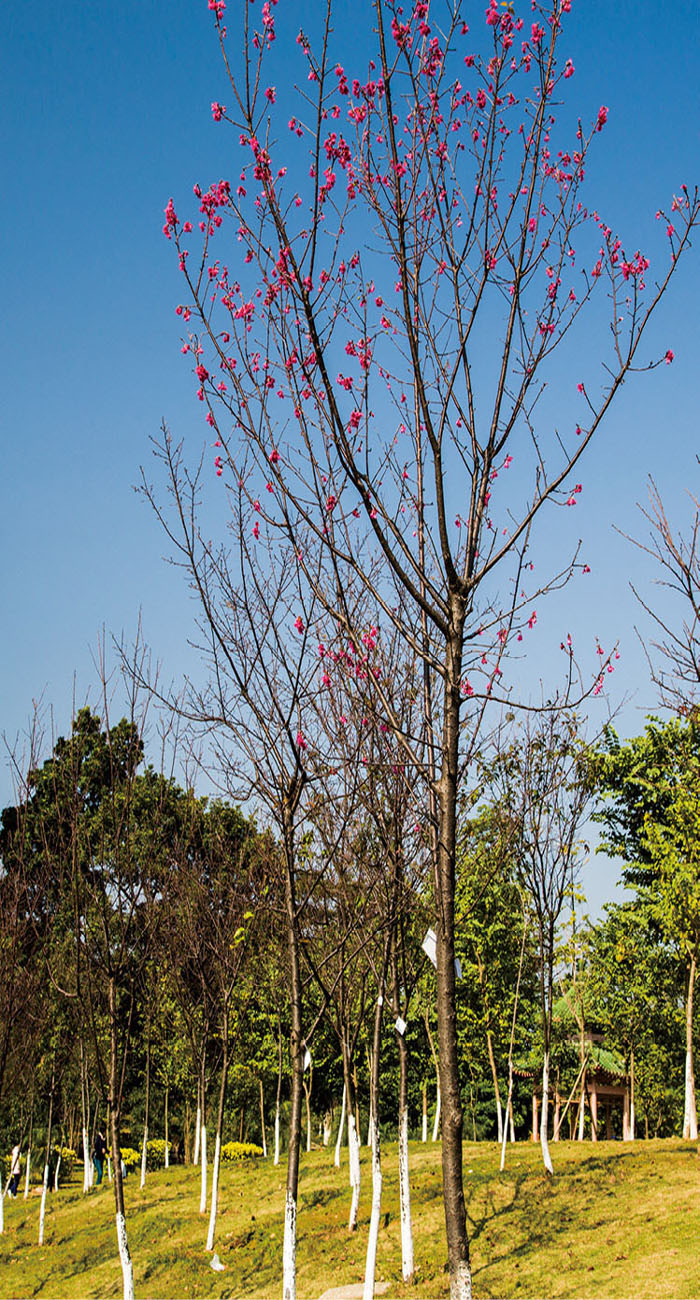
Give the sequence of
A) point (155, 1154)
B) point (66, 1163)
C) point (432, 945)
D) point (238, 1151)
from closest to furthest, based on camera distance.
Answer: point (432, 945) → point (238, 1151) → point (155, 1154) → point (66, 1163)

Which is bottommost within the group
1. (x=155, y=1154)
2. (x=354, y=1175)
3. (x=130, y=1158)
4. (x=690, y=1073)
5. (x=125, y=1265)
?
(x=155, y=1154)

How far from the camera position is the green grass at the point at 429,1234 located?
13.3 m

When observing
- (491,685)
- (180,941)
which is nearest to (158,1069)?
(180,941)

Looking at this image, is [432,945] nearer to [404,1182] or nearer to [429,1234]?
[404,1182]

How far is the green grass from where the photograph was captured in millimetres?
13266

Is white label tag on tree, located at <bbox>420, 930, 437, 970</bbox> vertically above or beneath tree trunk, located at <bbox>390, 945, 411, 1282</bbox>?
above

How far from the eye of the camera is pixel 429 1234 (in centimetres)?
1625

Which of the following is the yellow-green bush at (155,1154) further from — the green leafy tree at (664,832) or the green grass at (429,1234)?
the green leafy tree at (664,832)

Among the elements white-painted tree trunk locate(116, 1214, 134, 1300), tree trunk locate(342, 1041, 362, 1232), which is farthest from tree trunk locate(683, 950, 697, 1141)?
white-painted tree trunk locate(116, 1214, 134, 1300)

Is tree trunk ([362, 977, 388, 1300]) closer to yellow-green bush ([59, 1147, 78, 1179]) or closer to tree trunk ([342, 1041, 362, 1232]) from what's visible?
tree trunk ([342, 1041, 362, 1232])

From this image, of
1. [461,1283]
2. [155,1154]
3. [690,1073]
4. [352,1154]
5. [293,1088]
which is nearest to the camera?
[461,1283]

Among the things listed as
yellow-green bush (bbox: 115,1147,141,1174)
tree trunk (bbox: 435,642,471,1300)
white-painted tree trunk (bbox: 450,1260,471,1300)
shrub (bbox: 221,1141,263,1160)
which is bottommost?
yellow-green bush (bbox: 115,1147,141,1174)

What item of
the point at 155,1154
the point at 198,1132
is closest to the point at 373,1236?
the point at 198,1132

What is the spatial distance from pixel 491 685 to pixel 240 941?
1677 centimetres
